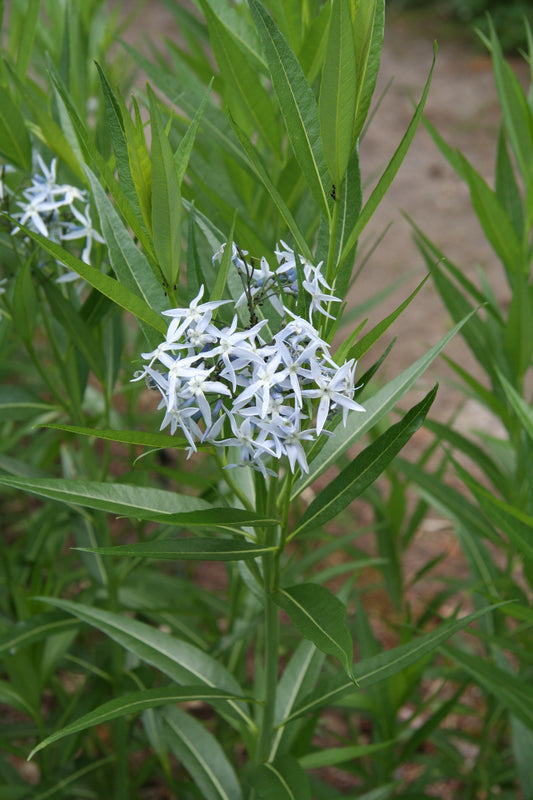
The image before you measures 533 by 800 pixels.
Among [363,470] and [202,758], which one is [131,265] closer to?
[363,470]

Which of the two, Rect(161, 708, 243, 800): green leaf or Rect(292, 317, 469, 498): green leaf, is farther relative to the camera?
Rect(161, 708, 243, 800): green leaf

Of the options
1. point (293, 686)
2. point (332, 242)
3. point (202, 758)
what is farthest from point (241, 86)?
point (202, 758)

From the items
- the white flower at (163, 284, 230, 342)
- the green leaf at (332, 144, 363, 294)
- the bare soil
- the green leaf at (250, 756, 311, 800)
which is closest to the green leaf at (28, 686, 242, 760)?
the green leaf at (250, 756, 311, 800)

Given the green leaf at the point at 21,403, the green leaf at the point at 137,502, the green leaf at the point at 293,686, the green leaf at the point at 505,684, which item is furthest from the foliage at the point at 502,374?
the green leaf at the point at 21,403

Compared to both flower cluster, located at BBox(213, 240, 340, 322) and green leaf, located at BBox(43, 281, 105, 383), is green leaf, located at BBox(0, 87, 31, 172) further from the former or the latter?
flower cluster, located at BBox(213, 240, 340, 322)

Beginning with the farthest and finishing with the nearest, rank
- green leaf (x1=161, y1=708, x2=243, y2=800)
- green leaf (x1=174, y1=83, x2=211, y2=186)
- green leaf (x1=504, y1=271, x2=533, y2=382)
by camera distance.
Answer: green leaf (x1=504, y1=271, x2=533, y2=382)
green leaf (x1=161, y1=708, x2=243, y2=800)
green leaf (x1=174, y1=83, x2=211, y2=186)

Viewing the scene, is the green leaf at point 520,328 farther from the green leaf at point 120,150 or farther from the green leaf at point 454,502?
the green leaf at point 120,150

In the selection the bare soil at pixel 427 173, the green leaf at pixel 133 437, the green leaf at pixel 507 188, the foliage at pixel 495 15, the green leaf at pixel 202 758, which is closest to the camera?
the green leaf at pixel 133 437
